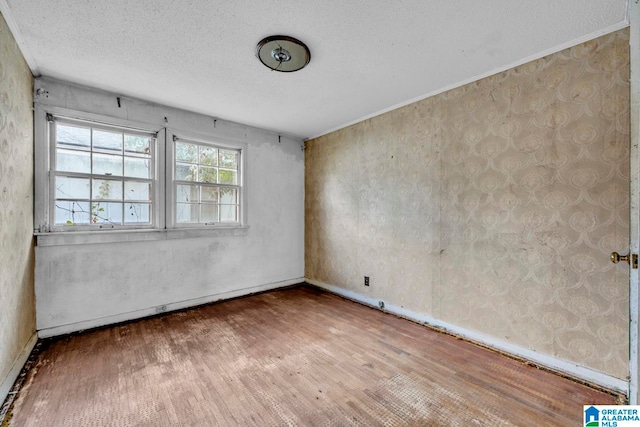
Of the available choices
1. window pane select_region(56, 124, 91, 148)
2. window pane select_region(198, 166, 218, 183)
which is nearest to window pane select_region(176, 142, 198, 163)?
window pane select_region(198, 166, 218, 183)

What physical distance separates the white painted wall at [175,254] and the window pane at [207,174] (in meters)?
0.45

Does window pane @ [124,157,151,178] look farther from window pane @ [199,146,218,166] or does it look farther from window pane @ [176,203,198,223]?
window pane @ [199,146,218,166]

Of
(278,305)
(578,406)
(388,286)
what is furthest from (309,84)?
(578,406)

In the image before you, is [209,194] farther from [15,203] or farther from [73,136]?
[15,203]

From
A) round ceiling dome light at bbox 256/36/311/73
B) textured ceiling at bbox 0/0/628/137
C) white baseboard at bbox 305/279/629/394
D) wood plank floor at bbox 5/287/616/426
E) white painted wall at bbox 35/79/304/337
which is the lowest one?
wood plank floor at bbox 5/287/616/426

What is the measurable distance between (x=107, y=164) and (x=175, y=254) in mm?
1240

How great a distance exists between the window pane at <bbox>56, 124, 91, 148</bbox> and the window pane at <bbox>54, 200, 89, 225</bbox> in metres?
0.61

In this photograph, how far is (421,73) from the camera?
255 cm

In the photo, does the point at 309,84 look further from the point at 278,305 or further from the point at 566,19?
the point at 278,305

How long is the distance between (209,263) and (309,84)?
257 centimetres

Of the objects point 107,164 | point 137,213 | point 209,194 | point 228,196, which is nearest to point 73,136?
point 107,164

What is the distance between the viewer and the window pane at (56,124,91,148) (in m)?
2.80

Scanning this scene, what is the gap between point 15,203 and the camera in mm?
2131

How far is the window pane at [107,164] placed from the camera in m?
2.97
